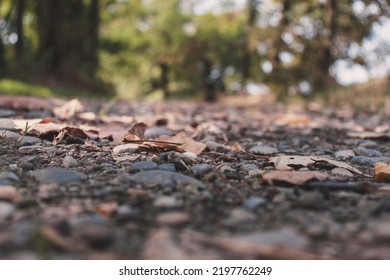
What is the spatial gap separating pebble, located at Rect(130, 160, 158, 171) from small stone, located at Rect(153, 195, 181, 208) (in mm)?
409

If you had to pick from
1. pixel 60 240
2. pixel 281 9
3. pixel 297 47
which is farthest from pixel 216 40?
pixel 60 240

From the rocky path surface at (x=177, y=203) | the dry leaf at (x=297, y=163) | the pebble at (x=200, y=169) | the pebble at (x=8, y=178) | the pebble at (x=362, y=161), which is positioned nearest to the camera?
the rocky path surface at (x=177, y=203)

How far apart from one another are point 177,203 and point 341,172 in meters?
0.91

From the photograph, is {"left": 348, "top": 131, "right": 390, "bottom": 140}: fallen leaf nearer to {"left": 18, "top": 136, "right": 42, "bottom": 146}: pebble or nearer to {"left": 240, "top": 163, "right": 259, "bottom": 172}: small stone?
{"left": 240, "top": 163, "right": 259, "bottom": 172}: small stone

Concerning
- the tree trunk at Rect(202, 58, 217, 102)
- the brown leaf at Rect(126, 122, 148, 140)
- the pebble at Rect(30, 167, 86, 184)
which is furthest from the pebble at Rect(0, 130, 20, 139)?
the tree trunk at Rect(202, 58, 217, 102)

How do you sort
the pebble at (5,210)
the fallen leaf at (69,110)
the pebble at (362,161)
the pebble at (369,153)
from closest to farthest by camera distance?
the pebble at (5,210)
the pebble at (362,161)
the pebble at (369,153)
the fallen leaf at (69,110)

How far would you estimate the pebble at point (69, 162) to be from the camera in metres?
1.83

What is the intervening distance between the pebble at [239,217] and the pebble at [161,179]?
0.88 ft

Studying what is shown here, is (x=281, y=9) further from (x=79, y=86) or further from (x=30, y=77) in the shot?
(x=30, y=77)

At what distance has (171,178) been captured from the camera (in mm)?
1585

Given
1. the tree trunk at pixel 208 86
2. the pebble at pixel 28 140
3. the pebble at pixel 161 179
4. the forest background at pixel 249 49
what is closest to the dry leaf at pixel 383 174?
the pebble at pixel 161 179

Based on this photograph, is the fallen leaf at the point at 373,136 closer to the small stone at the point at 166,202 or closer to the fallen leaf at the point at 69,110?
the fallen leaf at the point at 69,110

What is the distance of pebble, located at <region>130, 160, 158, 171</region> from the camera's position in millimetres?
1776

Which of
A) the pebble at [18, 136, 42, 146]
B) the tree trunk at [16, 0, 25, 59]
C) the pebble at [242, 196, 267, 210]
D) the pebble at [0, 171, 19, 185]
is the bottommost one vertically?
the pebble at [242, 196, 267, 210]
